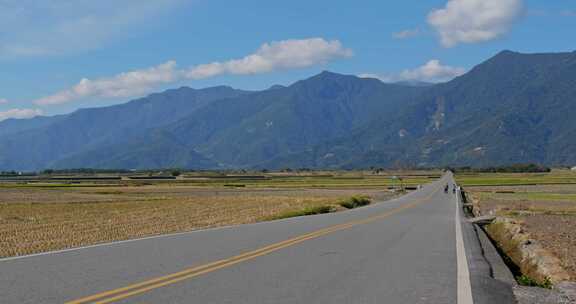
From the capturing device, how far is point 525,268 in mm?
15109

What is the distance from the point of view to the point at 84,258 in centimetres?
1213

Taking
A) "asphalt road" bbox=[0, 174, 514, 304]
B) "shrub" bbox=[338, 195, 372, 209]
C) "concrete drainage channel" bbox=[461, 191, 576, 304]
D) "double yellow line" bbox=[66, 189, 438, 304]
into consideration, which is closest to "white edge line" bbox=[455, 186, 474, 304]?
"asphalt road" bbox=[0, 174, 514, 304]

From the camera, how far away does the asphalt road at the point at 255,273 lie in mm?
8672

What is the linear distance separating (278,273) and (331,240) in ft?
20.9

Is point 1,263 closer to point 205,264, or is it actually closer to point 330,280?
point 205,264

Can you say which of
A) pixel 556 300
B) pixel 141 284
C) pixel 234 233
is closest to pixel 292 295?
pixel 141 284

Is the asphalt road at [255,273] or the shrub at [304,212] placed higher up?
the asphalt road at [255,273]

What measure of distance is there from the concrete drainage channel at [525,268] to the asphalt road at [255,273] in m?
0.29

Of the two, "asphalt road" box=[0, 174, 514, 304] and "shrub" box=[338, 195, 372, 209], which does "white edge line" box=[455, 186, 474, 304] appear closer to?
"asphalt road" box=[0, 174, 514, 304]

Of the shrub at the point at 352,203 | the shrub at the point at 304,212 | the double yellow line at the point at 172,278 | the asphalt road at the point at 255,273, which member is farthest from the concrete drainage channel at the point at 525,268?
the shrub at the point at 352,203

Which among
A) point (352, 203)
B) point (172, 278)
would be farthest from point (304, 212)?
point (172, 278)

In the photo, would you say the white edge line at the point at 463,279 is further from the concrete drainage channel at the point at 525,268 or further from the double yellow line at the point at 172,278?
the double yellow line at the point at 172,278

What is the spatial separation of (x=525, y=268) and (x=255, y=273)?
7536mm

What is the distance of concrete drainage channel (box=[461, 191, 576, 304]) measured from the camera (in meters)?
9.55
